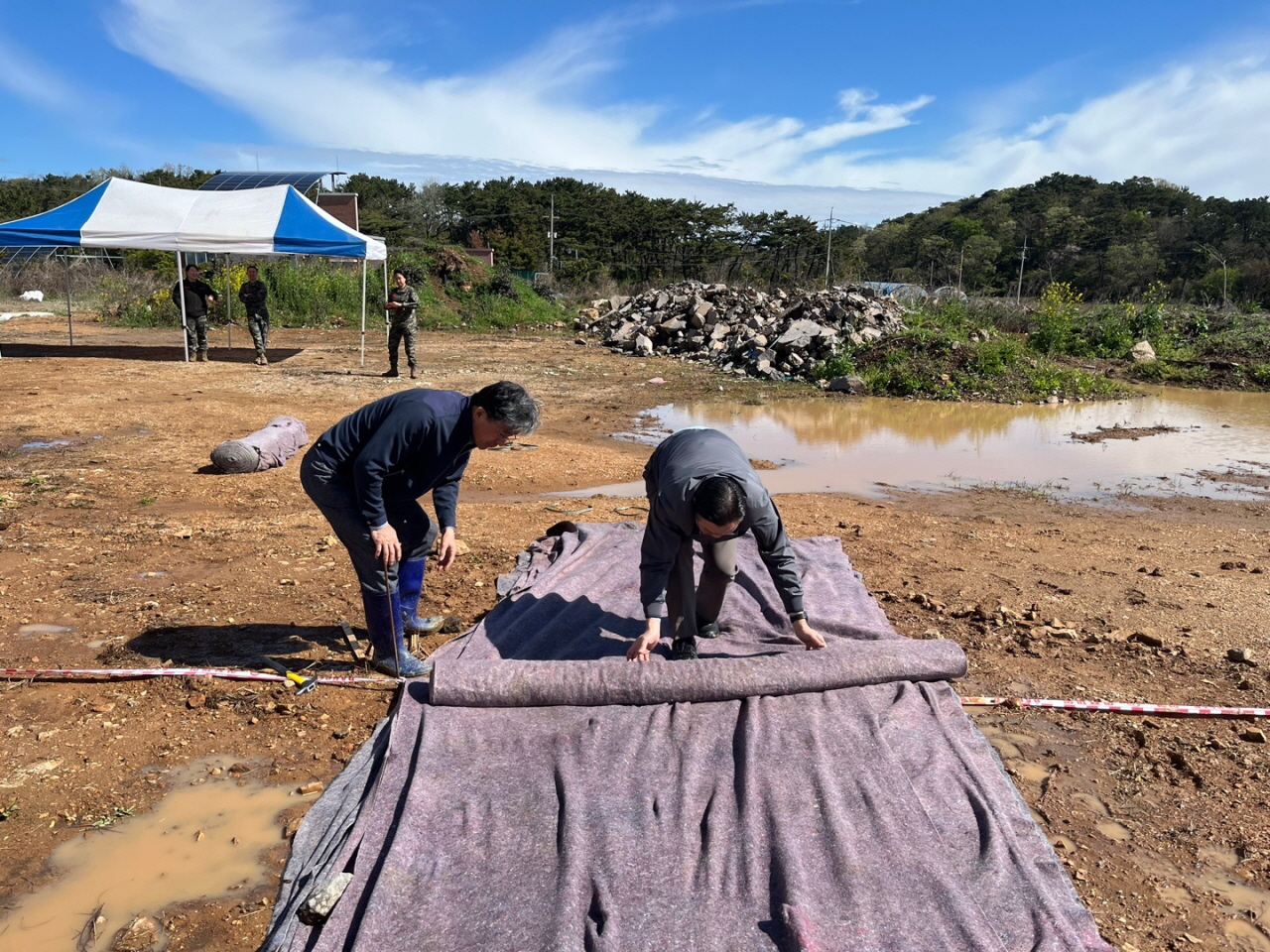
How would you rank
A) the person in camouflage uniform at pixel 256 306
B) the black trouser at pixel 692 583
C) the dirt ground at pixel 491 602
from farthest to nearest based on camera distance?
the person in camouflage uniform at pixel 256 306
the black trouser at pixel 692 583
the dirt ground at pixel 491 602

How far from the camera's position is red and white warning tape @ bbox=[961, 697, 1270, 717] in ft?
12.5

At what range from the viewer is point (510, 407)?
3.44m

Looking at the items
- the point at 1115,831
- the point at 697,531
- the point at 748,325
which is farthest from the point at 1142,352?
the point at 697,531

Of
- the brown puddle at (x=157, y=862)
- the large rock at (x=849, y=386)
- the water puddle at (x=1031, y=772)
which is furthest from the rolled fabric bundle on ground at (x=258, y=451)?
the large rock at (x=849, y=386)

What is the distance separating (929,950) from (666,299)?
22.1 meters

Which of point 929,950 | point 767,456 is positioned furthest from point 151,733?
point 767,456

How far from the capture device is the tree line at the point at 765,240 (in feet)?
125

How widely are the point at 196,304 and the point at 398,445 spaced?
1388cm

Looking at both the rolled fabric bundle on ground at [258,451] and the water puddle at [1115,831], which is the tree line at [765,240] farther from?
the water puddle at [1115,831]

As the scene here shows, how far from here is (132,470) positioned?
25.9 feet

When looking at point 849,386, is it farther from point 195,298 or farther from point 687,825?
point 687,825

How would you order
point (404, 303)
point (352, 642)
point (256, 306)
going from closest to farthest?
point (352, 642) → point (404, 303) → point (256, 306)

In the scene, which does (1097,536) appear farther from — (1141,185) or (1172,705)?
(1141,185)

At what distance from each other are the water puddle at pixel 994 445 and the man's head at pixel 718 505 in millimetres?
4639
